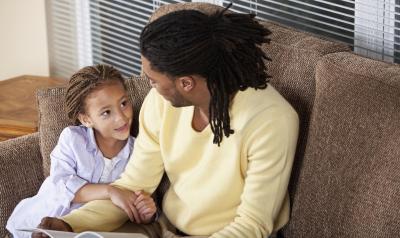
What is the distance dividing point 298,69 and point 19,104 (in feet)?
4.74

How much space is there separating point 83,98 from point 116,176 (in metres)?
0.23

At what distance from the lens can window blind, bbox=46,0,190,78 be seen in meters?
3.36

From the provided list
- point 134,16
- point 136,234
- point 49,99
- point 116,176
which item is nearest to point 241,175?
point 136,234

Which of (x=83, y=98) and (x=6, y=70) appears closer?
(x=83, y=98)

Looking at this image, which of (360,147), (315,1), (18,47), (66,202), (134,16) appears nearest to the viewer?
(360,147)

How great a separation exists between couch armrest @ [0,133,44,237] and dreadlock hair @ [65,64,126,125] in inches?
8.7

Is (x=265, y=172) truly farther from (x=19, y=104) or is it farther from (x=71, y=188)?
(x=19, y=104)

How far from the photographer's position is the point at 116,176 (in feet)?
7.75

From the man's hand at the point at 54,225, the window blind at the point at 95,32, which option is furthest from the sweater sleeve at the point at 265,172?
the window blind at the point at 95,32

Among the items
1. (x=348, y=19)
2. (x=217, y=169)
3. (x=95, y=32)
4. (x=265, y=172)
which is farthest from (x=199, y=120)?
(x=95, y=32)

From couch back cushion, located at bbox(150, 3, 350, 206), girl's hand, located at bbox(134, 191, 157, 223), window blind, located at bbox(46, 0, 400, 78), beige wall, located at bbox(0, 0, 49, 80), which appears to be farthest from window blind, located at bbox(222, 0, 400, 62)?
beige wall, located at bbox(0, 0, 49, 80)

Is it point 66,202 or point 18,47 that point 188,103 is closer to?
point 66,202

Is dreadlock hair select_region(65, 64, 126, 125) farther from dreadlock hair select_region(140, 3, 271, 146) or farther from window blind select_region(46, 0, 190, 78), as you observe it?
window blind select_region(46, 0, 190, 78)

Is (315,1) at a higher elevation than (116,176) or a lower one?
higher
